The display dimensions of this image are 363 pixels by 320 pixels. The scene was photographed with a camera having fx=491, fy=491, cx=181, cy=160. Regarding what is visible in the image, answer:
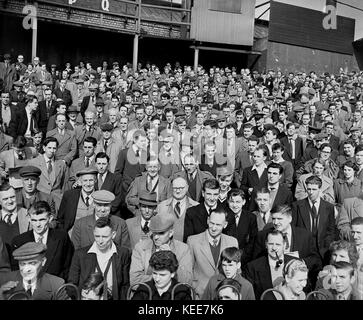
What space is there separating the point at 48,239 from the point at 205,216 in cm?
182

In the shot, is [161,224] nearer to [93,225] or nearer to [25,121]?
[93,225]

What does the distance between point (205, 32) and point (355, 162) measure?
1783 cm

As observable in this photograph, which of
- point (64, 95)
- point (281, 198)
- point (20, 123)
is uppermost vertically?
point (64, 95)

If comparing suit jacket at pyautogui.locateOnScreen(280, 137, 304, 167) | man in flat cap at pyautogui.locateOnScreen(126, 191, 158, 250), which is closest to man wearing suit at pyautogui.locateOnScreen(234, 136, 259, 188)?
suit jacket at pyautogui.locateOnScreen(280, 137, 304, 167)

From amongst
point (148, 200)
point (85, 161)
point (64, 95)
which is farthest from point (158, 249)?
point (64, 95)

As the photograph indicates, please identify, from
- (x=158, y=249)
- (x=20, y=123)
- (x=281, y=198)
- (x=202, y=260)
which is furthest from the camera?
(x=20, y=123)

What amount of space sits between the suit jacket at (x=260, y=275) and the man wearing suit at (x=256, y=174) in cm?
234

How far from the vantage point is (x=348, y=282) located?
4.39m

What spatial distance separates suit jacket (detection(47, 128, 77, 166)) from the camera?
27.9 ft

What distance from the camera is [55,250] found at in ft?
16.9

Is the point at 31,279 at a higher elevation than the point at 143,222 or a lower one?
lower

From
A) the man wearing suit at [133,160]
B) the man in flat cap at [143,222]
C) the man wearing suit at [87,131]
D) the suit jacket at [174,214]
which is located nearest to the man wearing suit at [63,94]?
A: the man wearing suit at [87,131]
